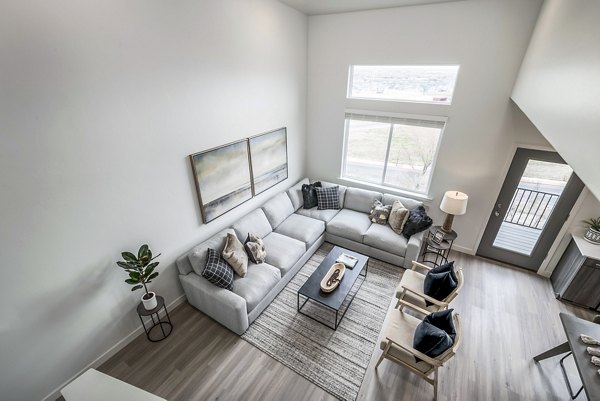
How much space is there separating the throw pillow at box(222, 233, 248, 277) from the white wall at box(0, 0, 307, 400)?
476 mm

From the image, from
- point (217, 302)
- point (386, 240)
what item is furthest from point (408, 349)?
point (217, 302)

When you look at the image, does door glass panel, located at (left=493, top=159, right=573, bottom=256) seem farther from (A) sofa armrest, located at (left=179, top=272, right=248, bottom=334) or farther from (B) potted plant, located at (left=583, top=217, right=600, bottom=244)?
(A) sofa armrest, located at (left=179, top=272, right=248, bottom=334)

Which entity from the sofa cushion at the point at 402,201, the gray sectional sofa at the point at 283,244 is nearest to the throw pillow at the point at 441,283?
the gray sectional sofa at the point at 283,244

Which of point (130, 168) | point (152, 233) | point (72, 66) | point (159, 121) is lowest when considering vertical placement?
point (152, 233)

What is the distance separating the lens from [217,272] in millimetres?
3092

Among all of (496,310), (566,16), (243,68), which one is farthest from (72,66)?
(496,310)

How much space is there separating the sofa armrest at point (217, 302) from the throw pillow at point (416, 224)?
2.80 meters

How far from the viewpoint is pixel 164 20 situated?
8.41ft

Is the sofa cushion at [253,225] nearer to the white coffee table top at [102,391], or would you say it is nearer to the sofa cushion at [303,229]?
the sofa cushion at [303,229]

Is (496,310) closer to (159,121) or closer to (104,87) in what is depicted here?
(159,121)

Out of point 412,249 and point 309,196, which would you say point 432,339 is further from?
point 309,196

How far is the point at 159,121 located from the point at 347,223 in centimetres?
325

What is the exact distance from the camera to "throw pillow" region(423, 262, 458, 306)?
286 centimetres

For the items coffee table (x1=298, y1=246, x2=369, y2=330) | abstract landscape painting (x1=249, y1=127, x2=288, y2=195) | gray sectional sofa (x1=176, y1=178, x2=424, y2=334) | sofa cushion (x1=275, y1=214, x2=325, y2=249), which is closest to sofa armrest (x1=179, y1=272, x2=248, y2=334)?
gray sectional sofa (x1=176, y1=178, x2=424, y2=334)
